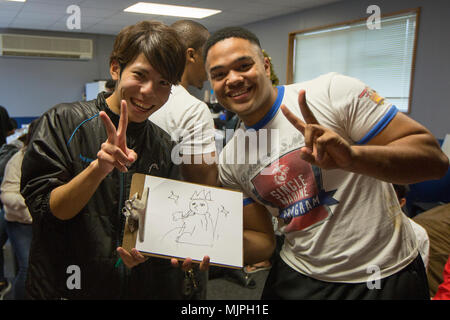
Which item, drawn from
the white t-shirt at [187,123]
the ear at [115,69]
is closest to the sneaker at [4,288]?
the white t-shirt at [187,123]

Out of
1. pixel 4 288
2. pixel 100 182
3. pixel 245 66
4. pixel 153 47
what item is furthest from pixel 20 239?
pixel 245 66

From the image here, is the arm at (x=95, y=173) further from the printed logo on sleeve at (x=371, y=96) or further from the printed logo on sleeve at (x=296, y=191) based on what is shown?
the printed logo on sleeve at (x=371, y=96)

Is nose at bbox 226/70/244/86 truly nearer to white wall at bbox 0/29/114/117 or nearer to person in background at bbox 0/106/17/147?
person in background at bbox 0/106/17/147

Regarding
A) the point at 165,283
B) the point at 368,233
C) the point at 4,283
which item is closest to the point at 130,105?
the point at 165,283

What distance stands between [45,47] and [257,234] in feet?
26.5

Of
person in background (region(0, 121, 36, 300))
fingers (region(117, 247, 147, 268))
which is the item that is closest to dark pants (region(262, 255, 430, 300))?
fingers (region(117, 247, 147, 268))

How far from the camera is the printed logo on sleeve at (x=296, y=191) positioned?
1.12 m

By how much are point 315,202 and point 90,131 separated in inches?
29.5

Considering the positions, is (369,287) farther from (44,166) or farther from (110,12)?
(110,12)

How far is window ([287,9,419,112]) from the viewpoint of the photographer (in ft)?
15.0

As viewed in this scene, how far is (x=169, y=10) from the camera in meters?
5.88

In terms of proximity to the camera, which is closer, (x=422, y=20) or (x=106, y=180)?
(x=106, y=180)

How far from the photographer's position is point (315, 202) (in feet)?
3.67
